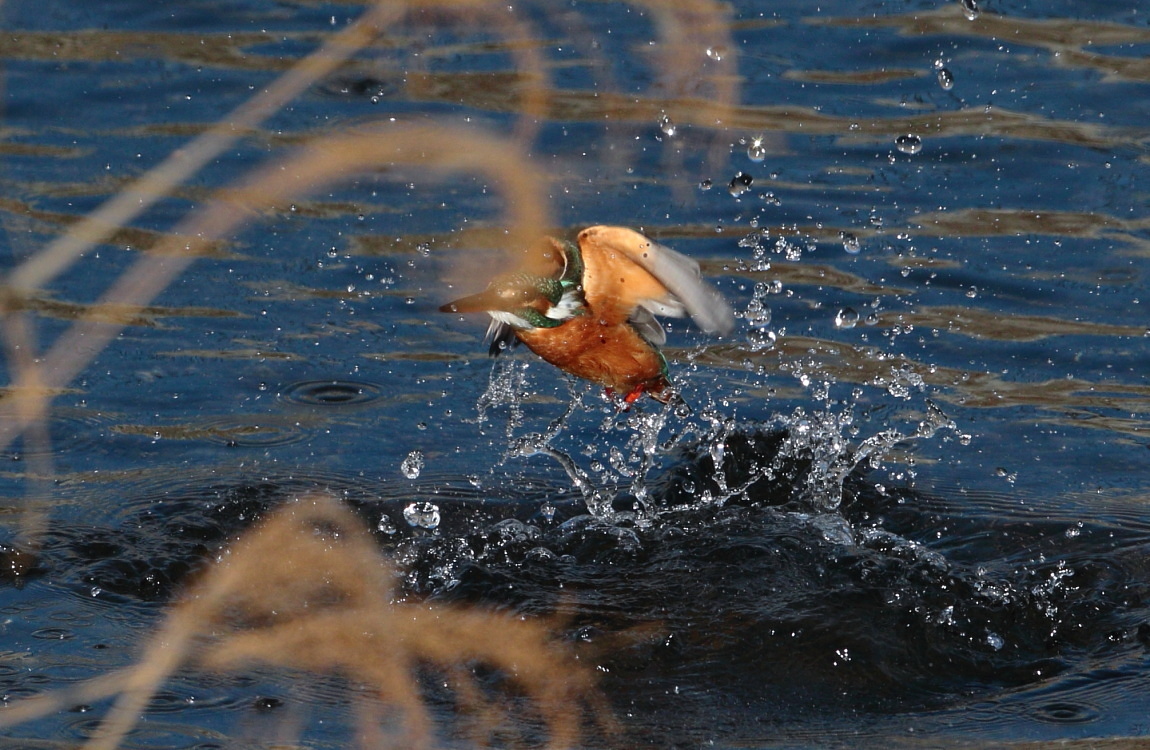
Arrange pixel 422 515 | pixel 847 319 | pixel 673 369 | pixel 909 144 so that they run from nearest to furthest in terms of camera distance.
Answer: pixel 422 515 → pixel 673 369 → pixel 847 319 → pixel 909 144

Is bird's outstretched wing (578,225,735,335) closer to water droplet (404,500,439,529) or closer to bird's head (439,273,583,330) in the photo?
bird's head (439,273,583,330)

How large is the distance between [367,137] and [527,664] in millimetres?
3659

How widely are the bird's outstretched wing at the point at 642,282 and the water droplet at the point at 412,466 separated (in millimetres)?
955

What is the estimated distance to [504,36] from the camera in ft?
23.6

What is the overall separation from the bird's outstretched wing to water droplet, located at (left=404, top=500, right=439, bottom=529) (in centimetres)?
83

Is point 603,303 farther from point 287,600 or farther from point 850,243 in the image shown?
point 850,243

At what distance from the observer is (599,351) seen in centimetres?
368

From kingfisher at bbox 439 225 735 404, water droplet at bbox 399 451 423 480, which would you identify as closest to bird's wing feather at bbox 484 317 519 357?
kingfisher at bbox 439 225 735 404

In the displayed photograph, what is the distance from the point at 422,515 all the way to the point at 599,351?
30.8 inches

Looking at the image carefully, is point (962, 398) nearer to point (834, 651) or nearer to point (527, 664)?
point (834, 651)

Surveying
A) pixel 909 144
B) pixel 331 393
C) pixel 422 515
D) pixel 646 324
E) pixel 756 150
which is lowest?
pixel 422 515

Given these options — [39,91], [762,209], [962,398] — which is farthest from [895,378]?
[39,91]

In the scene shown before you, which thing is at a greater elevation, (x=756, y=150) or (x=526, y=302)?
(x=756, y=150)

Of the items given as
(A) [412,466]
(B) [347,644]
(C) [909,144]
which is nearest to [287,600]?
(B) [347,644]
